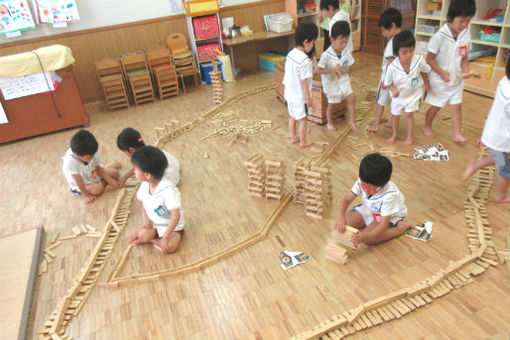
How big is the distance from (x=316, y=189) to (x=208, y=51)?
499 cm

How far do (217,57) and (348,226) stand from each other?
5.44 m

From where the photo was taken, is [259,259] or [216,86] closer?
[259,259]

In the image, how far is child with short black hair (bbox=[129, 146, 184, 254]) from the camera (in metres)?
2.72

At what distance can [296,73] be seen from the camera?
405 cm

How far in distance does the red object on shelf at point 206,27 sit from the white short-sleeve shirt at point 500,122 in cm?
537

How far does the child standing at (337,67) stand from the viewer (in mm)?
4105

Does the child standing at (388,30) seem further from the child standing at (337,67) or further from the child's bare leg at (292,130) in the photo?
the child's bare leg at (292,130)

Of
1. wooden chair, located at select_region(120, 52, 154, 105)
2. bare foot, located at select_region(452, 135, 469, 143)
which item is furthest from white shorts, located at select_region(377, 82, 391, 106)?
wooden chair, located at select_region(120, 52, 154, 105)

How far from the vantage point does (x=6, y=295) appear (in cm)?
268

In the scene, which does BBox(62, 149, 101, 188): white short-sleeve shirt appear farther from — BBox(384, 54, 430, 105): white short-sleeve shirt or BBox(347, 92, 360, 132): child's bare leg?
BBox(384, 54, 430, 105): white short-sleeve shirt

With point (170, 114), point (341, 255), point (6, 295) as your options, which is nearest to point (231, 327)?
point (341, 255)

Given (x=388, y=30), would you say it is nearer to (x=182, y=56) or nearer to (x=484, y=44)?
(x=484, y=44)

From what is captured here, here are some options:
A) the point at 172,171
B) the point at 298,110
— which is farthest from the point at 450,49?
the point at 172,171

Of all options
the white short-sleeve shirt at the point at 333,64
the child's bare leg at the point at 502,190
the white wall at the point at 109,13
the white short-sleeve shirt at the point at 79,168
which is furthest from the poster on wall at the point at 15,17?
the child's bare leg at the point at 502,190
